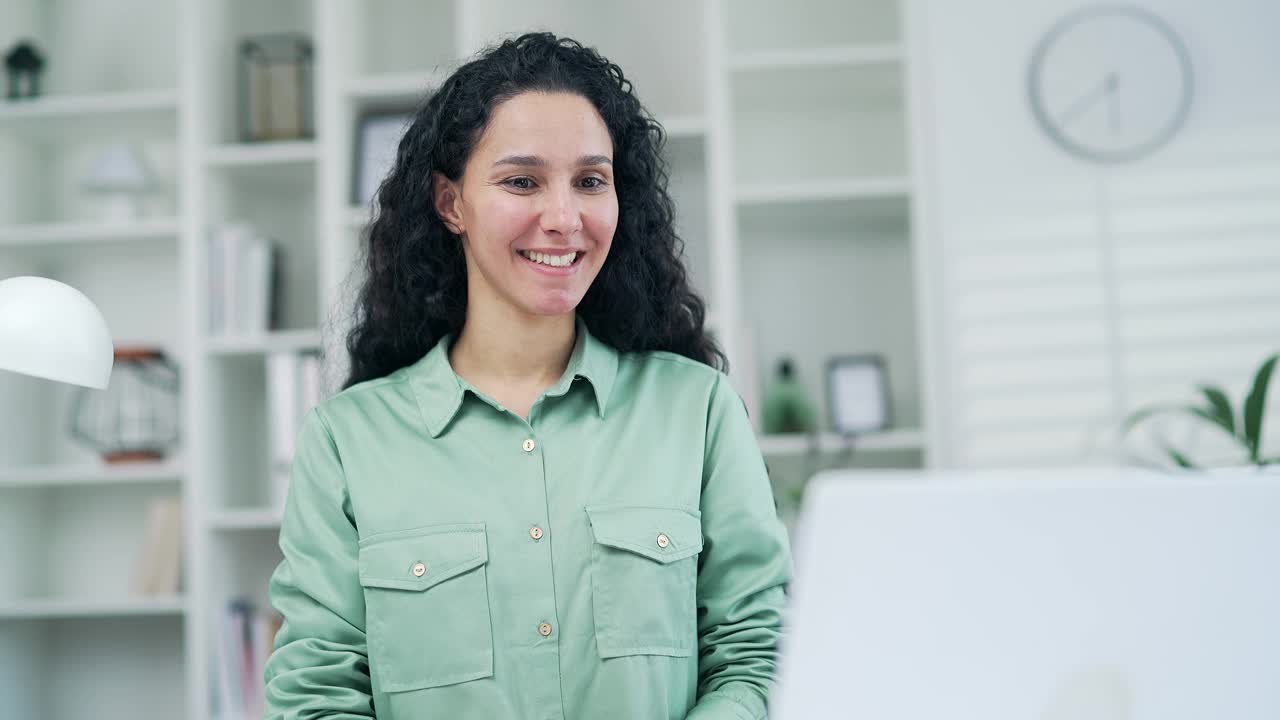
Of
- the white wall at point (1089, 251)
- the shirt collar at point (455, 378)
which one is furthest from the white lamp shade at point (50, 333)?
the white wall at point (1089, 251)

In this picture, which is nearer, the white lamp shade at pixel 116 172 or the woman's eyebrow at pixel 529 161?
the woman's eyebrow at pixel 529 161

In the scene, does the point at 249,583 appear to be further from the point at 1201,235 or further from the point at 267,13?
the point at 1201,235

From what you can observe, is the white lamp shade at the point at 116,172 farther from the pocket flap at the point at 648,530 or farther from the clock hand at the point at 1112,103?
the clock hand at the point at 1112,103

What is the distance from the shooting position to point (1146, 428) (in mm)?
2771

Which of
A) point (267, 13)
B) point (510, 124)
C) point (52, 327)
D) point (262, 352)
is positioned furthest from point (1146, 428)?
point (267, 13)

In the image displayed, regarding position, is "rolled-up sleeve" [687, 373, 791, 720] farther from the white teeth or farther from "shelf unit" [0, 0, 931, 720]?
"shelf unit" [0, 0, 931, 720]

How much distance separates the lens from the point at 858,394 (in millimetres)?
2906

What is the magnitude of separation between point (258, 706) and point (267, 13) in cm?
196

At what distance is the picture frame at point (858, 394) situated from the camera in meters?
2.88

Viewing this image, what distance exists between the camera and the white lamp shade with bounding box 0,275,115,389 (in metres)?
1.15

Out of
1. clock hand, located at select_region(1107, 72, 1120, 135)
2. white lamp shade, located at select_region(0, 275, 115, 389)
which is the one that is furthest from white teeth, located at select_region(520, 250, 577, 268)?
clock hand, located at select_region(1107, 72, 1120, 135)

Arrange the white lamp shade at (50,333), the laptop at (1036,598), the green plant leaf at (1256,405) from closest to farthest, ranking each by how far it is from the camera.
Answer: the laptop at (1036,598)
the white lamp shade at (50,333)
the green plant leaf at (1256,405)

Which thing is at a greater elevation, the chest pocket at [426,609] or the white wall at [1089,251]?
the white wall at [1089,251]

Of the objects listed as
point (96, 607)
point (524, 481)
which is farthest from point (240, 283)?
point (524, 481)
